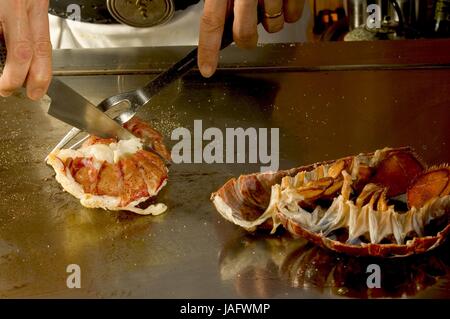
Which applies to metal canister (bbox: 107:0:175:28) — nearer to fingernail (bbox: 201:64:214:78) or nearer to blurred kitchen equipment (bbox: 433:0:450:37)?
fingernail (bbox: 201:64:214:78)

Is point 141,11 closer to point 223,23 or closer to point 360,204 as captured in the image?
point 223,23

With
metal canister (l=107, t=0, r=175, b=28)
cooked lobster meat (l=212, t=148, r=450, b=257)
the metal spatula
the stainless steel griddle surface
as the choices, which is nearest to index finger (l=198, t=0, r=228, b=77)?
the metal spatula

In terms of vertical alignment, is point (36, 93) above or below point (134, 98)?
above

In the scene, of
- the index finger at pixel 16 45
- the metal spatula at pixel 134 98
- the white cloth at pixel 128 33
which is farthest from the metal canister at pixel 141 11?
the index finger at pixel 16 45

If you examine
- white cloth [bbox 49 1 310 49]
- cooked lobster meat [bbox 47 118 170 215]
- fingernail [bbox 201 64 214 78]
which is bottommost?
cooked lobster meat [bbox 47 118 170 215]

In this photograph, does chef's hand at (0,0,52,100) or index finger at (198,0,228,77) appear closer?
chef's hand at (0,0,52,100)

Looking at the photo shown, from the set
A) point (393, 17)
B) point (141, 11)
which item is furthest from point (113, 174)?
point (393, 17)

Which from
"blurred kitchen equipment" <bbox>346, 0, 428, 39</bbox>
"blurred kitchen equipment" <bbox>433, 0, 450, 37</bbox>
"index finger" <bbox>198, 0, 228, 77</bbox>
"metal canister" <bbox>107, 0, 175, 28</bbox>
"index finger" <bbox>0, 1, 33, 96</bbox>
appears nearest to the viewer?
"index finger" <bbox>0, 1, 33, 96</bbox>

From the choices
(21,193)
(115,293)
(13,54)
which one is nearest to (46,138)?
(21,193)
